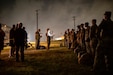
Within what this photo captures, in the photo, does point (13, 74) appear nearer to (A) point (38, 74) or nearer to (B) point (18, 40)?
(A) point (38, 74)

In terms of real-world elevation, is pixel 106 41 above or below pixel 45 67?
above

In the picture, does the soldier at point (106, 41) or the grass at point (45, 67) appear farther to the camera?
the grass at point (45, 67)

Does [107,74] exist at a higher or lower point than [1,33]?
lower

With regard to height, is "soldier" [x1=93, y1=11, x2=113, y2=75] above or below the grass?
above

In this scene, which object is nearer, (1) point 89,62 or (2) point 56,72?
(2) point 56,72

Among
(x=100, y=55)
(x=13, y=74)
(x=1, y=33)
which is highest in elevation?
(x=1, y=33)

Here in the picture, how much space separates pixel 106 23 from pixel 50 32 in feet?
51.3

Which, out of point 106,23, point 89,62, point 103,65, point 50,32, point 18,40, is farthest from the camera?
point 50,32

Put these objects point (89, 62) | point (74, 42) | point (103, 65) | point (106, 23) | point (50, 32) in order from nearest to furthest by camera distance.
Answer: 1. point (106, 23)
2. point (103, 65)
3. point (89, 62)
4. point (74, 42)
5. point (50, 32)

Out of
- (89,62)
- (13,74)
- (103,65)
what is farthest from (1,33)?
(103,65)

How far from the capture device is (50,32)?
80.2 feet

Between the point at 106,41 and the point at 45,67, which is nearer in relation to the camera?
the point at 106,41

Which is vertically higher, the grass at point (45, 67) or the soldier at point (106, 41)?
the soldier at point (106, 41)

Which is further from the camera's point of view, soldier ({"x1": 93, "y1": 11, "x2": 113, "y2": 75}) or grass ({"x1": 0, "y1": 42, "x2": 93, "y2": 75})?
grass ({"x1": 0, "y1": 42, "x2": 93, "y2": 75})
